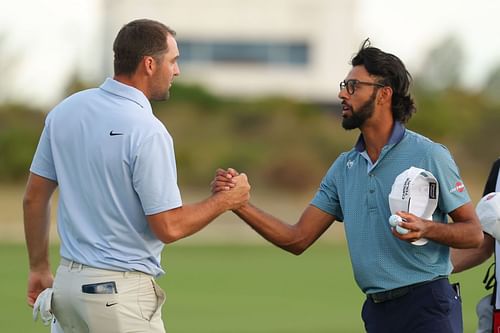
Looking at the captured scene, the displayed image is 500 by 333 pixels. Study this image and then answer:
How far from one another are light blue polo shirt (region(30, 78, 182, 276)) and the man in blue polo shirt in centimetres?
68

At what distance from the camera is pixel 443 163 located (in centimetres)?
738

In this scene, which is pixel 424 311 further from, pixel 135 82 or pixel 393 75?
pixel 135 82

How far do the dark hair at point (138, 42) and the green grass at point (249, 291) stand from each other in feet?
30.3

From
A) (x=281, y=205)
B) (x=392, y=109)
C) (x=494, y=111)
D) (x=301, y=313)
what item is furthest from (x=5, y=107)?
(x=392, y=109)

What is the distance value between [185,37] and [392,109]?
280 feet

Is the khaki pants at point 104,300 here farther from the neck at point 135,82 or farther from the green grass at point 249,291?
the green grass at point 249,291

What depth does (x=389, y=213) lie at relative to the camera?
741cm

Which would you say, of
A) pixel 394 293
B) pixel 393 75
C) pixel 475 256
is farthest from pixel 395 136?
pixel 475 256

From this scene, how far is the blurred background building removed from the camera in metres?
92.0

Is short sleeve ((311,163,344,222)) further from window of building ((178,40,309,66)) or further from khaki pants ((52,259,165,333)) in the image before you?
window of building ((178,40,309,66))

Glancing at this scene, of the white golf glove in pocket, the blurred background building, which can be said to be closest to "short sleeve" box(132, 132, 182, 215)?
the white golf glove in pocket

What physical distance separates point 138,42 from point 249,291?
1617cm

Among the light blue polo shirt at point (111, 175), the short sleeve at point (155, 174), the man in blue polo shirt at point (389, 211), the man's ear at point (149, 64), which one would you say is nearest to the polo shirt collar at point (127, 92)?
the light blue polo shirt at point (111, 175)

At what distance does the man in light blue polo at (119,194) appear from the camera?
693 cm
